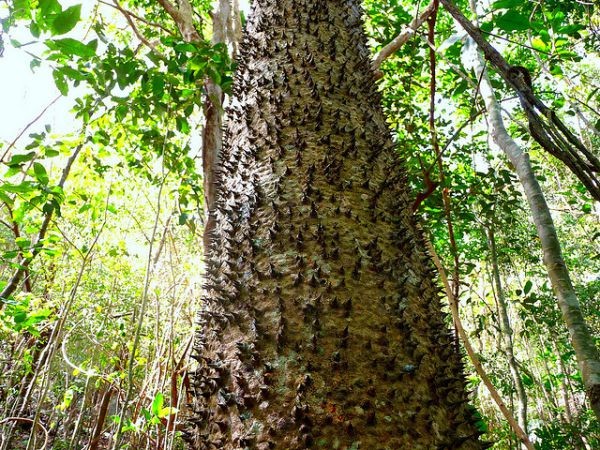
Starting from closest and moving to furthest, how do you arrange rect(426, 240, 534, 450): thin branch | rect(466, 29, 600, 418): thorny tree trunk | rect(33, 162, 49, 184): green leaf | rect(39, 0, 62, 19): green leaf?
rect(426, 240, 534, 450): thin branch → rect(39, 0, 62, 19): green leaf → rect(466, 29, 600, 418): thorny tree trunk → rect(33, 162, 49, 184): green leaf

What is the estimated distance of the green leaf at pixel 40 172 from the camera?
2072 mm

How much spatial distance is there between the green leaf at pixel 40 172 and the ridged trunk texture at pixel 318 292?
108 cm

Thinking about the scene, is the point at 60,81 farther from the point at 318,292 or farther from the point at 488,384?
the point at 488,384

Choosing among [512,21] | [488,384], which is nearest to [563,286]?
[488,384]

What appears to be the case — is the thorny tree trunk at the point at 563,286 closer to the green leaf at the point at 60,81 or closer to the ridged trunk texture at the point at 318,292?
the ridged trunk texture at the point at 318,292

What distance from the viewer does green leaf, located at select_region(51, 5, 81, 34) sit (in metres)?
1.25

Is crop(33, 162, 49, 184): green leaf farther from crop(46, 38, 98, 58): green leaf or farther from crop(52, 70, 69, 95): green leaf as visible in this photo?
crop(46, 38, 98, 58): green leaf

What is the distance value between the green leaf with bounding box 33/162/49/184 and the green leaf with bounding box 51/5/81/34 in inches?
39.6

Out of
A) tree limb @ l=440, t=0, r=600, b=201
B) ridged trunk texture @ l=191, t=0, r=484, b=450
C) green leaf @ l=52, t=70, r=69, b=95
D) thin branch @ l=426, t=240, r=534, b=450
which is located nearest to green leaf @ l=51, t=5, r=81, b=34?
green leaf @ l=52, t=70, r=69, b=95

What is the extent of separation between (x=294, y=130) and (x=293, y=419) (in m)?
0.87

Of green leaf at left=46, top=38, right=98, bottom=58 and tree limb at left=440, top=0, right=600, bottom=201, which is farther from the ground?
green leaf at left=46, top=38, right=98, bottom=58

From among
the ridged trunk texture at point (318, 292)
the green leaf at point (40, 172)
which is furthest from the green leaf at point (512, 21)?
the green leaf at point (40, 172)

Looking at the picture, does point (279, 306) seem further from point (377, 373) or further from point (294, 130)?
point (294, 130)

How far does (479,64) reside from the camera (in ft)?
9.34
